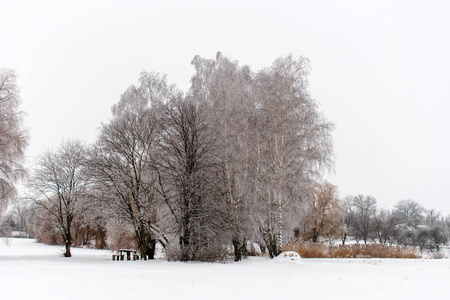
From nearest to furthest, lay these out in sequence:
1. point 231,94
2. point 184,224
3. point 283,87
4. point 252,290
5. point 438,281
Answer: point 252,290, point 438,281, point 184,224, point 283,87, point 231,94

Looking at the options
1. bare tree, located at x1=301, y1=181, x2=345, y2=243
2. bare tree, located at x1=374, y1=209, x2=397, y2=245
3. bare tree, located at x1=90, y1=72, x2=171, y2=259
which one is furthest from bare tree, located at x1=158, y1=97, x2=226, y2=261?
bare tree, located at x1=374, y1=209, x2=397, y2=245

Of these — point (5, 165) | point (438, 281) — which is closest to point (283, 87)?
point (438, 281)

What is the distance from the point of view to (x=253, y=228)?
18219 millimetres

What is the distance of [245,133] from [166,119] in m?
4.55

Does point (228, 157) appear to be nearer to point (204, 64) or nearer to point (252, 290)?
point (204, 64)

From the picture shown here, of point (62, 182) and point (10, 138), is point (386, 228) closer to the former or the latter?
point (62, 182)

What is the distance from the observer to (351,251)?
20.7 meters

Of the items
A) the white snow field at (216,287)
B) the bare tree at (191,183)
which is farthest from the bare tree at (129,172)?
the white snow field at (216,287)

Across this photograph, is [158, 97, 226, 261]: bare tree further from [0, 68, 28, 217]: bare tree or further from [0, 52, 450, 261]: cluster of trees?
[0, 68, 28, 217]: bare tree

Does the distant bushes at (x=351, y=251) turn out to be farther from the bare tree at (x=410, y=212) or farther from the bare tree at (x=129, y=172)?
the bare tree at (x=410, y=212)

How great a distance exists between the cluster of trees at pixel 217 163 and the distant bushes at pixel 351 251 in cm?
305

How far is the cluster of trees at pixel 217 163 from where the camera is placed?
1711cm

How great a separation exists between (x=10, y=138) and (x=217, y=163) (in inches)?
435

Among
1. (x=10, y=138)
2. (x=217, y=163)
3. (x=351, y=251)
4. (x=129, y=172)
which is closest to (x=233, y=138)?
(x=217, y=163)
